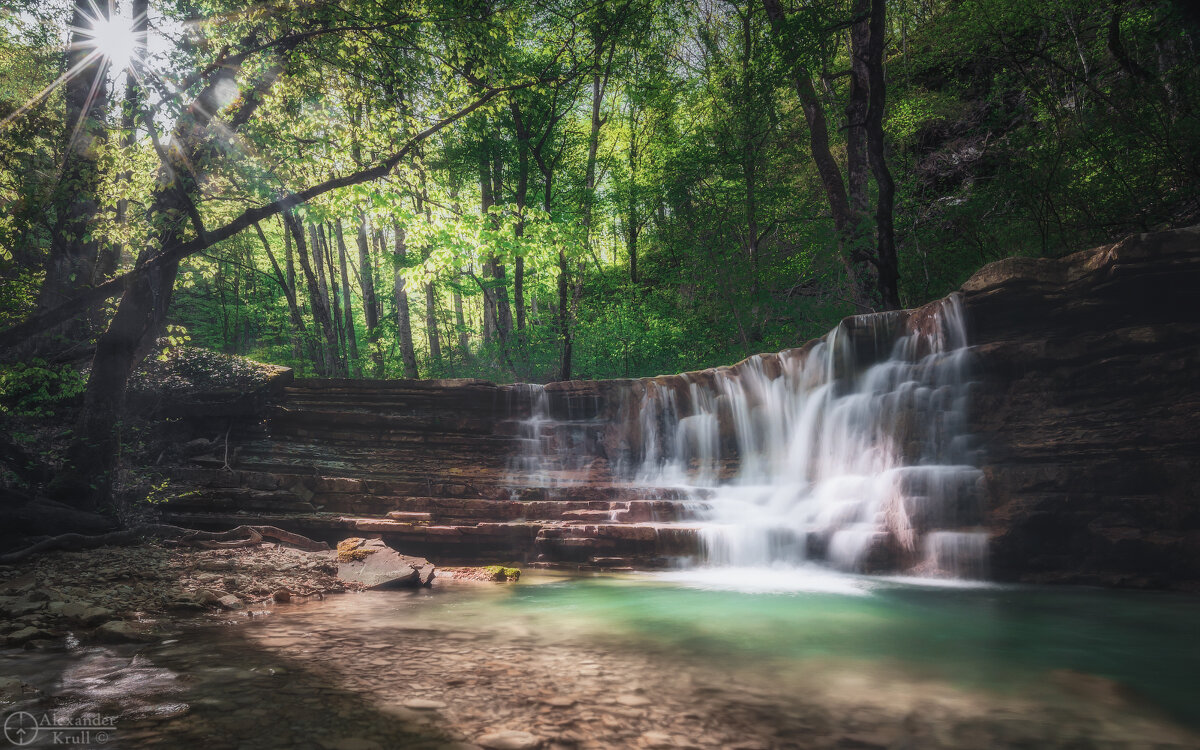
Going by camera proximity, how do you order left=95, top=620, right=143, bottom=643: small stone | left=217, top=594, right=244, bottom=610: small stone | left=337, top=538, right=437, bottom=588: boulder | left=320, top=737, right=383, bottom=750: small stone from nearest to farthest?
left=320, top=737, right=383, bottom=750: small stone < left=95, top=620, right=143, bottom=643: small stone < left=217, top=594, right=244, bottom=610: small stone < left=337, top=538, right=437, bottom=588: boulder

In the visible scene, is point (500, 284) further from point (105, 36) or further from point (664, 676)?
point (664, 676)

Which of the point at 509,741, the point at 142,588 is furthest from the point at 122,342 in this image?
the point at 509,741

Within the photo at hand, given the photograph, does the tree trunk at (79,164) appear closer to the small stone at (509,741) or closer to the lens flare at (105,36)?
the lens flare at (105,36)

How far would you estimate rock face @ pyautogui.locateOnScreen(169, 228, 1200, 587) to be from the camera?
23.4 feet

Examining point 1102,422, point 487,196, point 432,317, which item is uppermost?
point 487,196

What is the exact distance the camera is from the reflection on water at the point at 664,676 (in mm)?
2979

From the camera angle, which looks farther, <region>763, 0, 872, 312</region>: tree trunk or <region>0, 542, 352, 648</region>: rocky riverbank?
<region>763, 0, 872, 312</region>: tree trunk

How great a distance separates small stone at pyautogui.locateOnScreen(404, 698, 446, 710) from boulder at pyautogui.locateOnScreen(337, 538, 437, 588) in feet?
15.2

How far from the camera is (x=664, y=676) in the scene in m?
3.99

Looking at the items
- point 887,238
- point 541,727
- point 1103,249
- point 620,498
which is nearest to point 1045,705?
point 541,727

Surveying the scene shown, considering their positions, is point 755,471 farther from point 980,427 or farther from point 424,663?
point 424,663

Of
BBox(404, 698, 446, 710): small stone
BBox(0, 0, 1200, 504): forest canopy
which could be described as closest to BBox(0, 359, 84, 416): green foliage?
BBox(0, 0, 1200, 504): forest canopy

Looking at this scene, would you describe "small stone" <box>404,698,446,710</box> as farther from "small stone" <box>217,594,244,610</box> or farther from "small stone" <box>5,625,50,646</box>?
"small stone" <box>217,594,244,610</box>

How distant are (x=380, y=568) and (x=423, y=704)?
16.6ft
